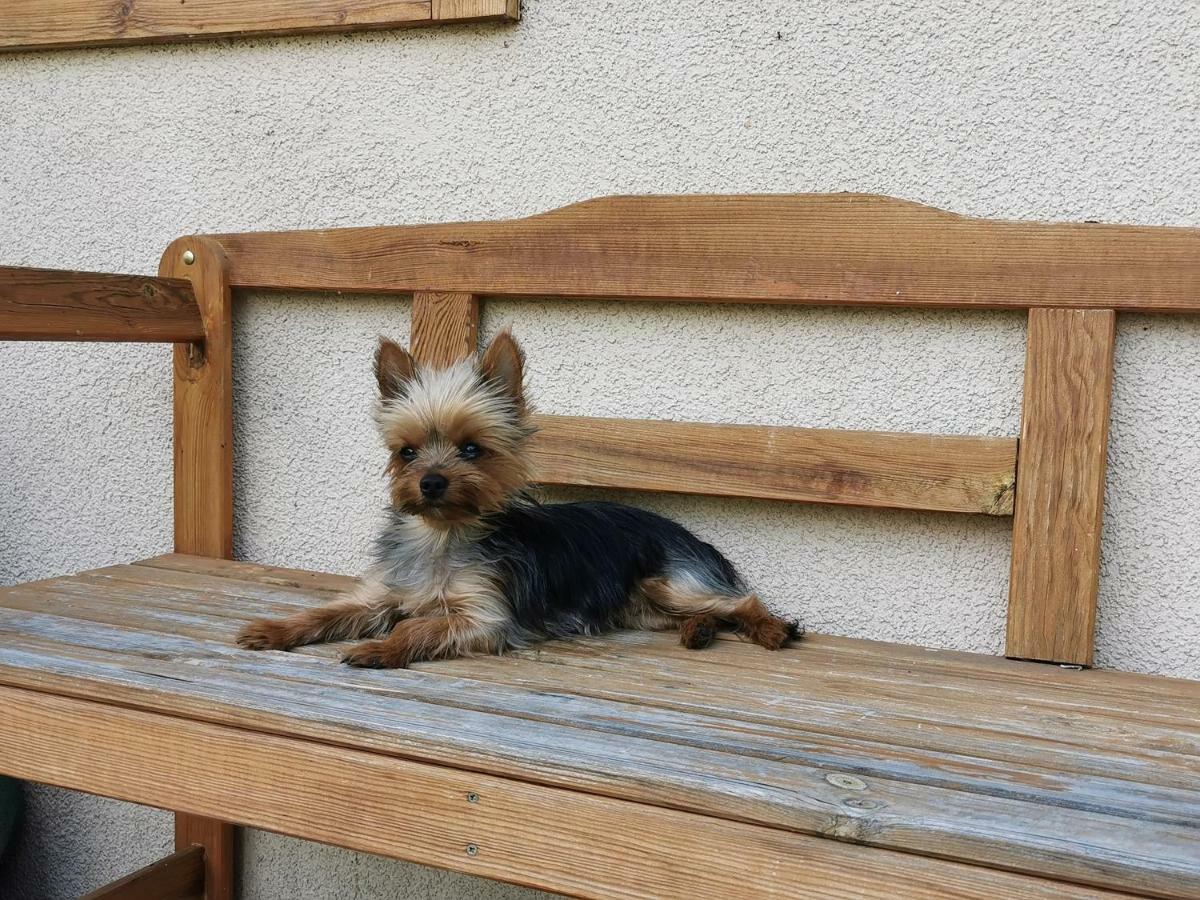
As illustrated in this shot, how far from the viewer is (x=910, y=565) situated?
2633 millimetres

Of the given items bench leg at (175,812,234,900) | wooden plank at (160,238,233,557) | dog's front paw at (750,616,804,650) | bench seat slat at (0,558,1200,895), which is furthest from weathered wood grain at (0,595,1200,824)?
bench leg at (175,812,234,900)

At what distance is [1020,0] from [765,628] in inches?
59.5

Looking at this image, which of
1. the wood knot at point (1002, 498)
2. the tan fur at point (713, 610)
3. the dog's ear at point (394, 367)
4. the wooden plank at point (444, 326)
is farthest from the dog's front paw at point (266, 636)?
the wood knot at point (1002, 498)

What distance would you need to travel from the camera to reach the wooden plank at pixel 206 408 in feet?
10.2

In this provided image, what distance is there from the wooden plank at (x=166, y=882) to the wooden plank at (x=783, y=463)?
1515 mm

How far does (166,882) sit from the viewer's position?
3.02 meters

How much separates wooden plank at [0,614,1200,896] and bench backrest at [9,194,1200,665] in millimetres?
868

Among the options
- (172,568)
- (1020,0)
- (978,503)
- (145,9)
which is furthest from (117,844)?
(1020,0)

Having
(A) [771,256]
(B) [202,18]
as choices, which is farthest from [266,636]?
(B) [202,18]

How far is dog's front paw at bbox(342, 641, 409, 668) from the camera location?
81.4 inches

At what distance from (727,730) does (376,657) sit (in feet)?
2.35

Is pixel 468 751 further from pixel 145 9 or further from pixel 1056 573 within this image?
pixel 145 9

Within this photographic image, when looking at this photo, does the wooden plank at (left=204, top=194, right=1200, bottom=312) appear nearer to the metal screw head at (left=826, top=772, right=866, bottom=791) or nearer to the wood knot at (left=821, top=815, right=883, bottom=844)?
the metal screw head at (left=826, top=772, right=866, bottom=791)

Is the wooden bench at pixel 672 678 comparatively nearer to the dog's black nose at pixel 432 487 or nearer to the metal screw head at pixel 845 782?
the metal screw head at pixel 845 782
